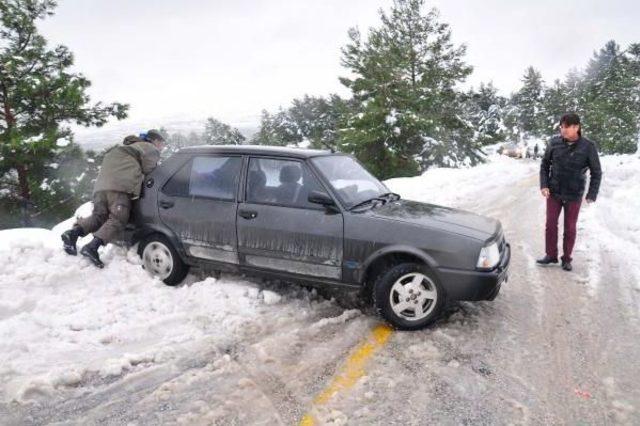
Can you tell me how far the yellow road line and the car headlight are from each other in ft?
3.34

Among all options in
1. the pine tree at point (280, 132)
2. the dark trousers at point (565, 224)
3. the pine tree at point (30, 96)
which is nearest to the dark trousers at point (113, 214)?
the dark trousers at point (565, 224)

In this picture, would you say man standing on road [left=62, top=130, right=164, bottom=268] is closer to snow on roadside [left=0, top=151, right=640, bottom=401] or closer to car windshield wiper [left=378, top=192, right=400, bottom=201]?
snow on roadside [left=0, top=151, right=640, bottom=401]

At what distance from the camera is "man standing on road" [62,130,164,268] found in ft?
18.1

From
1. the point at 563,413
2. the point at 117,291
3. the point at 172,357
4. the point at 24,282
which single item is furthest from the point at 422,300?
the point at 24,282

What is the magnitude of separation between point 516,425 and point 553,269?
3.81 metres

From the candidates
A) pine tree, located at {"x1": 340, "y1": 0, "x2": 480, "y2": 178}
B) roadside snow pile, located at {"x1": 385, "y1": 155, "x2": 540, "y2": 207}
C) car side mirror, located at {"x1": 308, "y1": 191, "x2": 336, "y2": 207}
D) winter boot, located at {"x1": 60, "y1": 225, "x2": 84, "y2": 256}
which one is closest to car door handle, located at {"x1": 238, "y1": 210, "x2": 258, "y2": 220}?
car side mirror, located at {"x1": 308, "y1": 191, "x2": 336, "y2": 207}

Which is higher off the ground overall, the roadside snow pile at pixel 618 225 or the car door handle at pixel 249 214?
the car door handle at pixel 249 214

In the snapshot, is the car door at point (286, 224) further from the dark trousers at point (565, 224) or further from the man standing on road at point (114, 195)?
the dark trousers at point (565, 224)

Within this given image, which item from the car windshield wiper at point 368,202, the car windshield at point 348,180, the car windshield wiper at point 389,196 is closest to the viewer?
the car windshield wiper at point 368,202

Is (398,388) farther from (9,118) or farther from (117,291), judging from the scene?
(9,118)

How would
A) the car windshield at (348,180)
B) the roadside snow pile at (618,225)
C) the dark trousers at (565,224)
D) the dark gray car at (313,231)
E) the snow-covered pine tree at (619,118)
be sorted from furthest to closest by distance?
the snow-covered pine tree at (619,118) → the roadside snow pile at (618,225) → the dark trousers at (565,224) → the car windshield at (348,180) → the dark gray car at (313,231)

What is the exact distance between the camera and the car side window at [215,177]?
513 centimetres

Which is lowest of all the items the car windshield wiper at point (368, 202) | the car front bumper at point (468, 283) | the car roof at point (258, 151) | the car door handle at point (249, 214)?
the car front bumper at point (468, 283)

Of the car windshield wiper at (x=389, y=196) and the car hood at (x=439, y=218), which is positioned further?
the car windshield wiper at (x=389, y=196)
